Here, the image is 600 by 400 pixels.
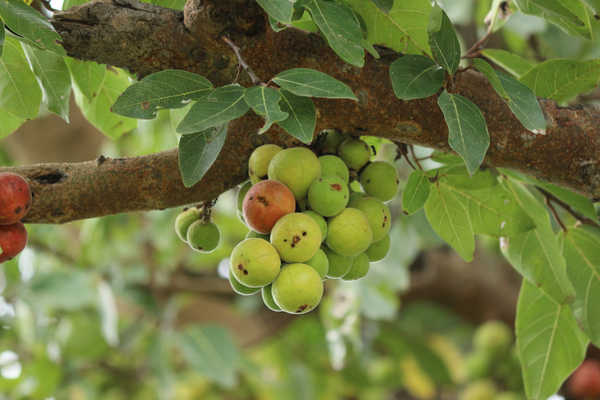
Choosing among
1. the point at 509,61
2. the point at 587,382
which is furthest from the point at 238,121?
the point at 587,382

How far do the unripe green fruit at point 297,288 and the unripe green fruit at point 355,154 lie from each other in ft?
0.89

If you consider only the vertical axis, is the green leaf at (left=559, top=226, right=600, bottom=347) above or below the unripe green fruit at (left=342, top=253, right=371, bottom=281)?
below

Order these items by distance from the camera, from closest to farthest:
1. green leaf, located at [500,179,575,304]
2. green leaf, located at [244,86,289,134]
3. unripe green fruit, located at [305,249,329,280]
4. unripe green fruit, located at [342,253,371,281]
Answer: green leaf, located at [244,86,289,134] → unripe green fruit, located at [305,249,329,280] → unripe green fruit, located at [342,253,371,281] → green leaf, located at [500,179,575,304]

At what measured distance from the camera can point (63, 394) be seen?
295cm

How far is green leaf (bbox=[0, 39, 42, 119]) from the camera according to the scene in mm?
916

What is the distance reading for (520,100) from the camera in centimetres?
81

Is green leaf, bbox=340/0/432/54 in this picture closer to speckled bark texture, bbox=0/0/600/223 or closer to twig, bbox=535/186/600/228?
speckled bark texture, bbox=0/0/600/223

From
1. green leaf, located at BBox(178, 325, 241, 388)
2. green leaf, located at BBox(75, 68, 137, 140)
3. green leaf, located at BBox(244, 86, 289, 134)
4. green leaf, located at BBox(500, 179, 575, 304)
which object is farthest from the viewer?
green leaf, located at BBox(178, 325, 241, 388)

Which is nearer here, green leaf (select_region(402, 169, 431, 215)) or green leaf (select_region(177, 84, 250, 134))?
green leaf (select_region(177, 84, 250, 134))

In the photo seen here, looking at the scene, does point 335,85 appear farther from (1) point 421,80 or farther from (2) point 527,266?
(2) point 527,266

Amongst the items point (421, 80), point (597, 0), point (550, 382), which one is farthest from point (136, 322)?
point (597, 0)

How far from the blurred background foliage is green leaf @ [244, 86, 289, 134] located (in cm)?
162

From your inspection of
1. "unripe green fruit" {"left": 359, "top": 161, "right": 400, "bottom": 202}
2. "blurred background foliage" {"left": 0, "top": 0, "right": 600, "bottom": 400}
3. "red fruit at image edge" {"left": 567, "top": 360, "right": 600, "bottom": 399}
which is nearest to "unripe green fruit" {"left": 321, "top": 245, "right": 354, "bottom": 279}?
"unripe green fruit" {"left": 359, "top": 161, "right": 400, "bottom": 202}

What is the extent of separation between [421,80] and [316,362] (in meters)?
3.22
